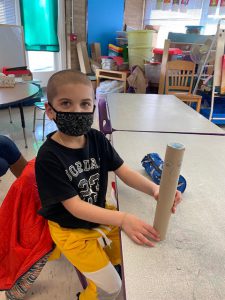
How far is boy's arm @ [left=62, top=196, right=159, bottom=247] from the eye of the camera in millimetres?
585

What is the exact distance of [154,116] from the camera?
1585 millimetres

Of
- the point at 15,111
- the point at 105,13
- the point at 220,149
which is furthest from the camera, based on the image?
the point at 105,13

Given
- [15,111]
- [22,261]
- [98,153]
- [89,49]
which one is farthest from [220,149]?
[89,49]

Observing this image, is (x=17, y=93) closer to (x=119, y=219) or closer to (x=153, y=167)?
(x=153, y=167)

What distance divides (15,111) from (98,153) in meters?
3.25

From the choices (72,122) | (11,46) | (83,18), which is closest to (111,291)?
(72,122)

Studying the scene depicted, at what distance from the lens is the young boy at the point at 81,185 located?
677 millimetres

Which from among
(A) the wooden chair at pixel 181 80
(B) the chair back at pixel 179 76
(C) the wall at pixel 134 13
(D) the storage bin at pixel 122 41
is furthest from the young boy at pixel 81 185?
(C) the wall at pixel 134 13

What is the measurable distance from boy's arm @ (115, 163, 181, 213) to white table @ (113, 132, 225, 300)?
19mm

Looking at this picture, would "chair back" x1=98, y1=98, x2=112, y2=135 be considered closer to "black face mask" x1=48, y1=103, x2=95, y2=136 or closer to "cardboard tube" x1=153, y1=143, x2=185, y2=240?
"black face mask" x1=48, y1=103, x2=95, y2=136

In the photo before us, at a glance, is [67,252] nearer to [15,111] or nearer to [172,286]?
[172,286]

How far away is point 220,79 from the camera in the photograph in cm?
311

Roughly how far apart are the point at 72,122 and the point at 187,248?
0.45m

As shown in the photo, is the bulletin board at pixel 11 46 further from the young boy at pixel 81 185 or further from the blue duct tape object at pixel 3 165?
the young boy at pixel 81 185
